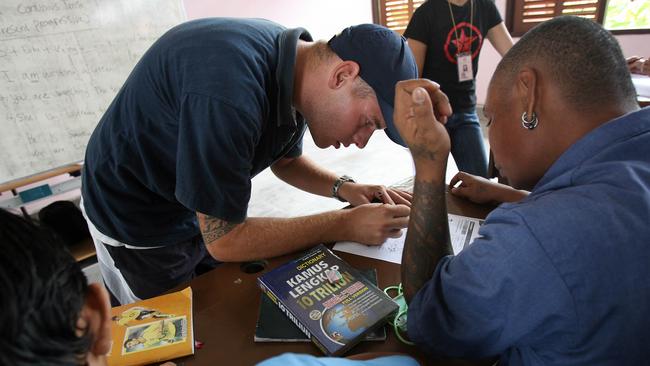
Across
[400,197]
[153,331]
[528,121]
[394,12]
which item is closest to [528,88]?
[528,121]

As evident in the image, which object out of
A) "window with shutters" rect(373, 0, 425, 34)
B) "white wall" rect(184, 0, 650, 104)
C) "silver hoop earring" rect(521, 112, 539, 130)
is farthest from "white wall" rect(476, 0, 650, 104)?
"silver hoop earring" rect(521, 112, 539, 130)

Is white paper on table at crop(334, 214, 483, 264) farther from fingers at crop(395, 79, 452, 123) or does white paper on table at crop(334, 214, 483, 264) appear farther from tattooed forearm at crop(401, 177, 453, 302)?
fingers at crop(395, 79, 452, 123)

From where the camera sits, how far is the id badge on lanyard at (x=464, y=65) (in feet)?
7.23

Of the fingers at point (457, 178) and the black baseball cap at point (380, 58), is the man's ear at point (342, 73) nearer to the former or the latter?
the black baseball cap at point (380, 58)

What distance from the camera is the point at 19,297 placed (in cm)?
37

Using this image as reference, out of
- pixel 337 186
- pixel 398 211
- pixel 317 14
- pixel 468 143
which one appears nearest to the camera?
pixel 398 211

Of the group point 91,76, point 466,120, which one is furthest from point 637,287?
point 91,76

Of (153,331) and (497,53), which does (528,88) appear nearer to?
(153,331)

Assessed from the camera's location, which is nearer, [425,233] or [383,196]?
[425,233]

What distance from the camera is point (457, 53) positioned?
2225 millimetres

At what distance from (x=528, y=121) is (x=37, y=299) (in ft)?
2.61

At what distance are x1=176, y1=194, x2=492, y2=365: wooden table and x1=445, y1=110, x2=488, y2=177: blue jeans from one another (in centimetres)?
139

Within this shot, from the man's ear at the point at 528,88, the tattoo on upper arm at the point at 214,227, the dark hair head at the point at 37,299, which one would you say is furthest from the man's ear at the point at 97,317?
the man's ear at the point at 528,88

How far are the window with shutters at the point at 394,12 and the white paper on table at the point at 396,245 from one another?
4.90 m
